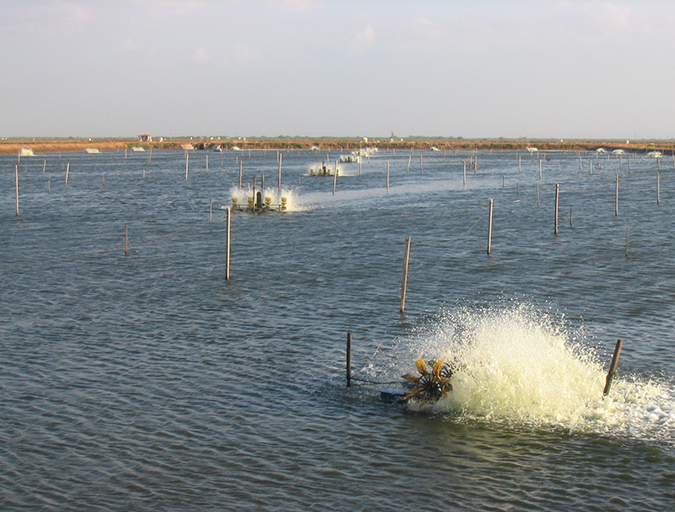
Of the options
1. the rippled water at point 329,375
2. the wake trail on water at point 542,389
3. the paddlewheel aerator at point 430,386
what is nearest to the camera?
the rippled water at point 329,375

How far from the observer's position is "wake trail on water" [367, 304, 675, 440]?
53.2 ft

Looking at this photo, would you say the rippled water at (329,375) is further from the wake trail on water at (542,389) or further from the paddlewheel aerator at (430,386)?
the paddlewheel aerator at (430,386)

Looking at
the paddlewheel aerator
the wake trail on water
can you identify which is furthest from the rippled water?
the paddlewheel aerator

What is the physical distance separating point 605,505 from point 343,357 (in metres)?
9.43

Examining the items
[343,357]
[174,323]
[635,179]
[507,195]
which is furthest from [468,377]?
[635,179]

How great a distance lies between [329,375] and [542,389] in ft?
Answer: 17.9

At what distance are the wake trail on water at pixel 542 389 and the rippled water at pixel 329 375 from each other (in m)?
0.05

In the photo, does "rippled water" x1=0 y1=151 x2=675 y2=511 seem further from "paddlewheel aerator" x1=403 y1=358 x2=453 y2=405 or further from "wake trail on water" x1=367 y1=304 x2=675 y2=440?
"paddlewheel aerator" x1=403 y1=358 x2=453 y2=405

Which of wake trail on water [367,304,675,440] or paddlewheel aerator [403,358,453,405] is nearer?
wake trail on water [367,304,675,440]

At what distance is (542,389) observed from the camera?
674 inches

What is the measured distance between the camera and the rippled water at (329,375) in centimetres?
1352

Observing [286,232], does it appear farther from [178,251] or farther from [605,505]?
[605,505]

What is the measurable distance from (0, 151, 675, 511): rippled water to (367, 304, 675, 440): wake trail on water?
5cm

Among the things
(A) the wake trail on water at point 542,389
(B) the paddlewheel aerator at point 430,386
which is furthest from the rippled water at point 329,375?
(B) the paddlewheel aerator at point 430,386
